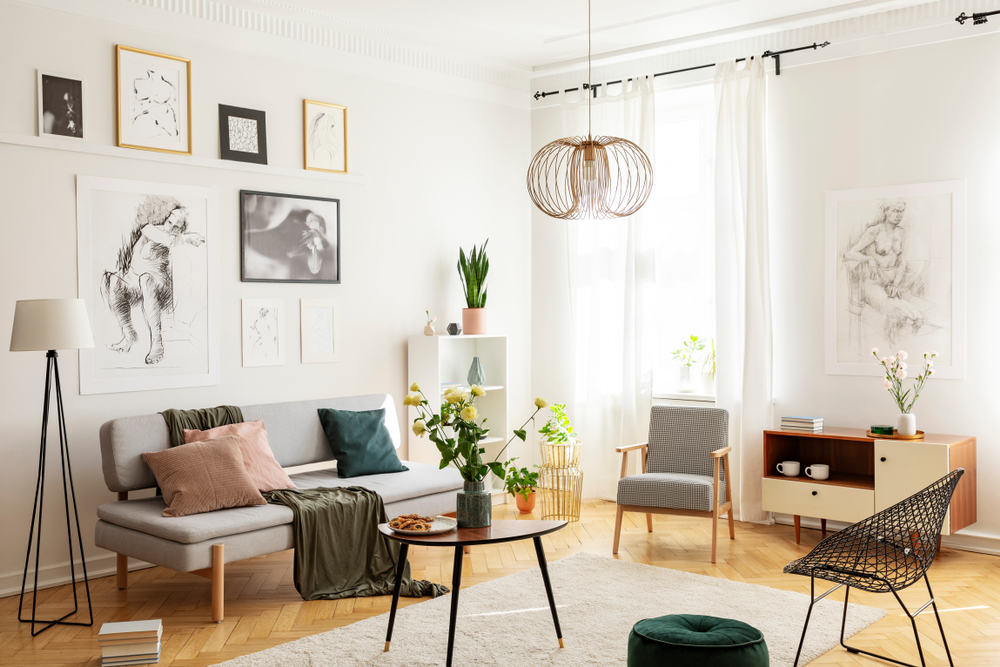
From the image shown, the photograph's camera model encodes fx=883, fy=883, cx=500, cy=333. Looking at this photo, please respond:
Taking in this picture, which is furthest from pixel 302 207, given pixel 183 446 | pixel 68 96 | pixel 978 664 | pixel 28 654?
pixel 978 664

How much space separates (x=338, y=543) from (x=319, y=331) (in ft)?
5.58

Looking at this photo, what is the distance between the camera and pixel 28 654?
3.71 m

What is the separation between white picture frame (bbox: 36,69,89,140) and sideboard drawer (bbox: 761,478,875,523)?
4.48 meters

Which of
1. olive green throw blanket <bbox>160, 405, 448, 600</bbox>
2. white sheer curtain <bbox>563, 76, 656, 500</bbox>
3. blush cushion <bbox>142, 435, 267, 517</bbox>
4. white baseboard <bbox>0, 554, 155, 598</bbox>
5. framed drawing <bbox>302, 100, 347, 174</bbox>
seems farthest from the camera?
white sheer curtain <bbox>563, 76, 656, 500</bbox>

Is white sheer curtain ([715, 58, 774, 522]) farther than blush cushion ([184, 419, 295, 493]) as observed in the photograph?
Yes

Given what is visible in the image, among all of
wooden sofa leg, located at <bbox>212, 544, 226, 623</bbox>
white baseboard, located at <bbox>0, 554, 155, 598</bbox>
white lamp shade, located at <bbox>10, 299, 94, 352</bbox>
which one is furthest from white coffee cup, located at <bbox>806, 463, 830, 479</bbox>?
white lamp shade, located at <bbox>10, 299, 94, 352</bbox>

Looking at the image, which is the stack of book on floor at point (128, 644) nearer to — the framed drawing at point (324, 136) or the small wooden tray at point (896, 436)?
the framed drawing at point (324, 136)

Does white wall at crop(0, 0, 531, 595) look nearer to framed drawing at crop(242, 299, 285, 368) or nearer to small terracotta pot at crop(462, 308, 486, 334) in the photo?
framed drawing at crop(242, 299, 285, 368)

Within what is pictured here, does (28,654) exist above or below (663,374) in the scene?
below

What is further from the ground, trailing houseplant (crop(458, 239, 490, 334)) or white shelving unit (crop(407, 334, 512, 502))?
trailing houseplant (crop(458, 239, 490, 334))

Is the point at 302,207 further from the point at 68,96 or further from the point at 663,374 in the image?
the point at 663,374

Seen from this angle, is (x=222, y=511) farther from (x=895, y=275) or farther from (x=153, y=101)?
Answer: (x=895, y=275)

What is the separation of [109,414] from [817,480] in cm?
412

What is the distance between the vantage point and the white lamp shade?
4.00m
